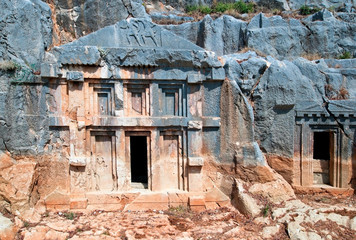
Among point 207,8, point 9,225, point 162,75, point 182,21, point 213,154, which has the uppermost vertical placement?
point 207,8

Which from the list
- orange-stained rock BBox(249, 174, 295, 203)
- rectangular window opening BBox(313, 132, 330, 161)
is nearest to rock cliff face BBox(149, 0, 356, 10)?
rectangular window opening BBox(313, 132, 330, 161)

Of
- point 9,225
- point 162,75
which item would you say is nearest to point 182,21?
point 162,75

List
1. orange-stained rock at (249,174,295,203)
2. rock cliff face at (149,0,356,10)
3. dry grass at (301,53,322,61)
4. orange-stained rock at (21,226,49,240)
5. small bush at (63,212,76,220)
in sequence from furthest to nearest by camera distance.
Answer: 1. rock cliff face at (149,0,356,10)
2. dry grass at (301,53,322,61)
3. orange-stained rock at (249,174,295,203)
4. small bush at (63,212,76,220)
5. orange-stained rock at (21,226,49,240)

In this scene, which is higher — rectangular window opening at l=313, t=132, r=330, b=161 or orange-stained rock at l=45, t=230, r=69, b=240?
rectangular window opening at l=313, t=132, r=330, b=161

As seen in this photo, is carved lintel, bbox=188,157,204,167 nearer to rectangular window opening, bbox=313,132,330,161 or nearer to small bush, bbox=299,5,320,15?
rectangular window opening, bbox=313,132,330,161

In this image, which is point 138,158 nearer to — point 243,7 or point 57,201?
point 57,201

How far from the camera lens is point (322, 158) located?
8.43 meters

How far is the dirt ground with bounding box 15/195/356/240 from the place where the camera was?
5758 mm

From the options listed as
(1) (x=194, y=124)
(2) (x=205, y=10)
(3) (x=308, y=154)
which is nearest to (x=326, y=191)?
(3) (x=308, y=154)

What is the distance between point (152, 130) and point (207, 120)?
1.38 meters

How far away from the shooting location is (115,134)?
22.7 feet

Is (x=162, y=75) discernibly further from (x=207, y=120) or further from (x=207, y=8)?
(x=207, y=8)

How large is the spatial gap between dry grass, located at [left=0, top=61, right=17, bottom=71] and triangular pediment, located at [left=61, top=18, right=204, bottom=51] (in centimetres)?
130

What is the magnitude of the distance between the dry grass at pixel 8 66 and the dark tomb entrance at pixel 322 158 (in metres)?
7.92
